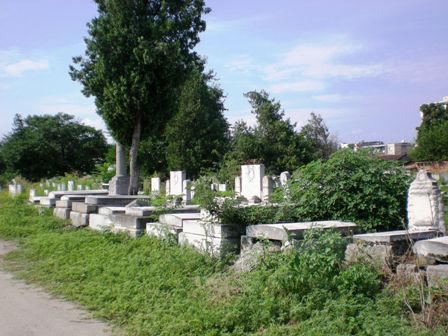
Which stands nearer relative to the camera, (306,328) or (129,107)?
(306,328)

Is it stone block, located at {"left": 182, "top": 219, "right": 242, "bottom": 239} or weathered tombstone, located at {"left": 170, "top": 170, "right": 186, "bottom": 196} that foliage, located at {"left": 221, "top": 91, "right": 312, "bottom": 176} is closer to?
weathered tombstone, located at {"left": 170, "top": 170, "right": 186, "bottom": 196}

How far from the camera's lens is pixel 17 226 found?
1359cm

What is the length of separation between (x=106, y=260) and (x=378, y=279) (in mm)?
4371

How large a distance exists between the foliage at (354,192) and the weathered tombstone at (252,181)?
711cm

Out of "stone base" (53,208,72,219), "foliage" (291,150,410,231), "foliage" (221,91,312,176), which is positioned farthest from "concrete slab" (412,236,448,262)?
"foliage" (221,91,312,176)

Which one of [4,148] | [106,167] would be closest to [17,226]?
[106,167]

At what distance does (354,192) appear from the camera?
7.86 metres

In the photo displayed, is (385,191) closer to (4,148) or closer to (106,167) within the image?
(106,167)

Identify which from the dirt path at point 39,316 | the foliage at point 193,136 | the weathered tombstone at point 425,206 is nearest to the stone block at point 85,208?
the dirt path at point 39,316

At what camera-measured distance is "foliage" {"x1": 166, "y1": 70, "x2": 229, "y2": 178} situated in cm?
3578

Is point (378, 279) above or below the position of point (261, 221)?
below

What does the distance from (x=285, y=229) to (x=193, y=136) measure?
30458 millimetres

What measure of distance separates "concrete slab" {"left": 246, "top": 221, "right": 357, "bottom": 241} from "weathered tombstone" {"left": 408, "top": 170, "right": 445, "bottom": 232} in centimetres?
94

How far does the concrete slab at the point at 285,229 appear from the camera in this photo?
638 cm
